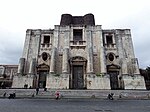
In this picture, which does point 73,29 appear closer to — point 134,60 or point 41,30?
point 41,30

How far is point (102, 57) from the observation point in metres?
29.2

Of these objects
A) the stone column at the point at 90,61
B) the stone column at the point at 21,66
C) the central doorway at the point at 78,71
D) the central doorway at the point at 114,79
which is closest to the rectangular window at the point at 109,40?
the stone column at the point at 90,61

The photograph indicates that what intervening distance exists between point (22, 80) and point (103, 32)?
1801cm

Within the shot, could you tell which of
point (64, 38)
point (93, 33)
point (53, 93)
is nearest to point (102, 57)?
point (93, 33)

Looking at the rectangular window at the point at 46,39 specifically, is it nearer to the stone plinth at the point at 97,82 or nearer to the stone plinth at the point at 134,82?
the stone plinth at the point at 97,82

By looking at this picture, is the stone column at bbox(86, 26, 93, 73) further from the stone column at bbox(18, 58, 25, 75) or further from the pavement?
the stone column at bbox(18, 58, 25, 75)

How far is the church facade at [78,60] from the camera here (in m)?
27.4

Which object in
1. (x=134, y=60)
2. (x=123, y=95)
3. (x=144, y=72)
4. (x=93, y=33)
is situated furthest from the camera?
(x=144, y=72)

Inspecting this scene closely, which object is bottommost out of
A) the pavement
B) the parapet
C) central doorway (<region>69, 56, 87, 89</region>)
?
the pavement

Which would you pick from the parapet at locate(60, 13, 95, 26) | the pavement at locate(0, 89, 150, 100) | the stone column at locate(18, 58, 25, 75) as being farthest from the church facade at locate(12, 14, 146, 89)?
the pavement at locate(0, 89, 150, 100)

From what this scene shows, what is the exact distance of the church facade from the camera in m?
27.4

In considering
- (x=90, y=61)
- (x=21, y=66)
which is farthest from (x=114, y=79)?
(x=21, y=66)

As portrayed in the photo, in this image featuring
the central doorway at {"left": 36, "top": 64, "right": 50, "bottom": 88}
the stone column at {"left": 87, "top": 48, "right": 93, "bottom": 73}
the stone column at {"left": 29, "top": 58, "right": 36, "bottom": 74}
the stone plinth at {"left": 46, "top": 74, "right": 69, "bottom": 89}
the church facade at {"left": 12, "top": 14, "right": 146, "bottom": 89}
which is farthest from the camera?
the central doorway at {"left": 36, "top": 64, "right": 50, "bottom": 88}

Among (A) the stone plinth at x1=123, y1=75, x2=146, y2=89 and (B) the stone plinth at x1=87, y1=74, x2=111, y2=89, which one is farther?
(A) the stone plinth at x1=123, y1=75, x2=146, y2=89
